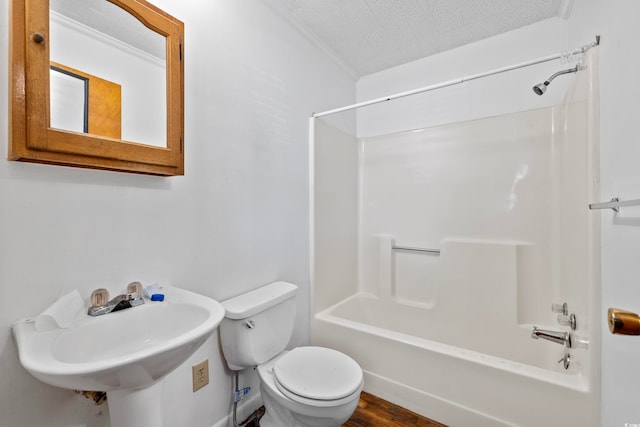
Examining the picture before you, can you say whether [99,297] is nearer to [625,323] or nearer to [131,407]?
[131,407]

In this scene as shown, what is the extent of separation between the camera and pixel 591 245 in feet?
3.96

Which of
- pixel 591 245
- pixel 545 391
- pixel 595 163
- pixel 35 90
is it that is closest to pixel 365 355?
pixel 545 391

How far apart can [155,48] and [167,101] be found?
0.69 feet

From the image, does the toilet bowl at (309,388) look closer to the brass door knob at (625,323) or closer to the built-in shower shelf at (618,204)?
the brass door knob at (625,323)

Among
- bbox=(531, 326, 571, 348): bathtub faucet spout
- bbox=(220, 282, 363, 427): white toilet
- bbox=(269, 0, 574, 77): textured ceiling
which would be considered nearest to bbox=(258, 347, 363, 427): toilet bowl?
bbox=(220, 282, 363, 427): white toilet

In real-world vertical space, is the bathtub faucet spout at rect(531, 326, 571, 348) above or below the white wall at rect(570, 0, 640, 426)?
below

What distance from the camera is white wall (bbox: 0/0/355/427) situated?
798mm

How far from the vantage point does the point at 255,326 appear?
1.29 metres

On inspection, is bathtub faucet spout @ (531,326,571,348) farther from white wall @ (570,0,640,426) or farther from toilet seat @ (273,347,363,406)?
toilet seat @ (273,347,363,406)

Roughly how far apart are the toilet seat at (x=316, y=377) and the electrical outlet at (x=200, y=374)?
32 centimetres

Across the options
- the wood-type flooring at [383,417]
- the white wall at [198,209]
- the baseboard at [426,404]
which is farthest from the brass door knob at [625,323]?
the white wall at [198,209]

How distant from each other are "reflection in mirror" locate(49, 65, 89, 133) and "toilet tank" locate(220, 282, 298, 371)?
913mm

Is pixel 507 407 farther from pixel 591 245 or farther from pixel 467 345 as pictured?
pixel 591 245

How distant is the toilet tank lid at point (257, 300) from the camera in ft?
4.07
